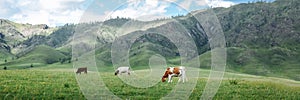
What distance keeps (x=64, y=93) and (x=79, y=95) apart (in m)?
0.86

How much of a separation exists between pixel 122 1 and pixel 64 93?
784 cm

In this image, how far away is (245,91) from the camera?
26859 millimetres

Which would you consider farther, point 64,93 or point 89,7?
point 89,7

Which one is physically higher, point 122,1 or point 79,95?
point 122,1

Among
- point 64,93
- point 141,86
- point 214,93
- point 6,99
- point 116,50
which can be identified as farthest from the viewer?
point 116,50

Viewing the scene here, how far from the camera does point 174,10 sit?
80.4 feet

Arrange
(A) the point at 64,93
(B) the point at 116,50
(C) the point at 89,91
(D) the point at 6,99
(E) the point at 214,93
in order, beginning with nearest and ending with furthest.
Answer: (D) the point at 6,99 → (A) the point at 64,93 → (C) the point at 89,91 → (E) the point at 214,93 → (B) the point at 116,50

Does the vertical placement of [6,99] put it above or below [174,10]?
below

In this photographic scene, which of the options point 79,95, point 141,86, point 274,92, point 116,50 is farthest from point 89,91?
point 274,92

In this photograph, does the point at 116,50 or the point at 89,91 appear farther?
the point at 116,50

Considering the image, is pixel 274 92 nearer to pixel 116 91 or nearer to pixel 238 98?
pixel 238 98

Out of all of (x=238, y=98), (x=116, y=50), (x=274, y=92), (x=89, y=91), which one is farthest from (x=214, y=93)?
(x=116, y=50)

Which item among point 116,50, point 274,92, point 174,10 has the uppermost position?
point 174,10

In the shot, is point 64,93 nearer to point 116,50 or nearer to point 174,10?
point 174,10
